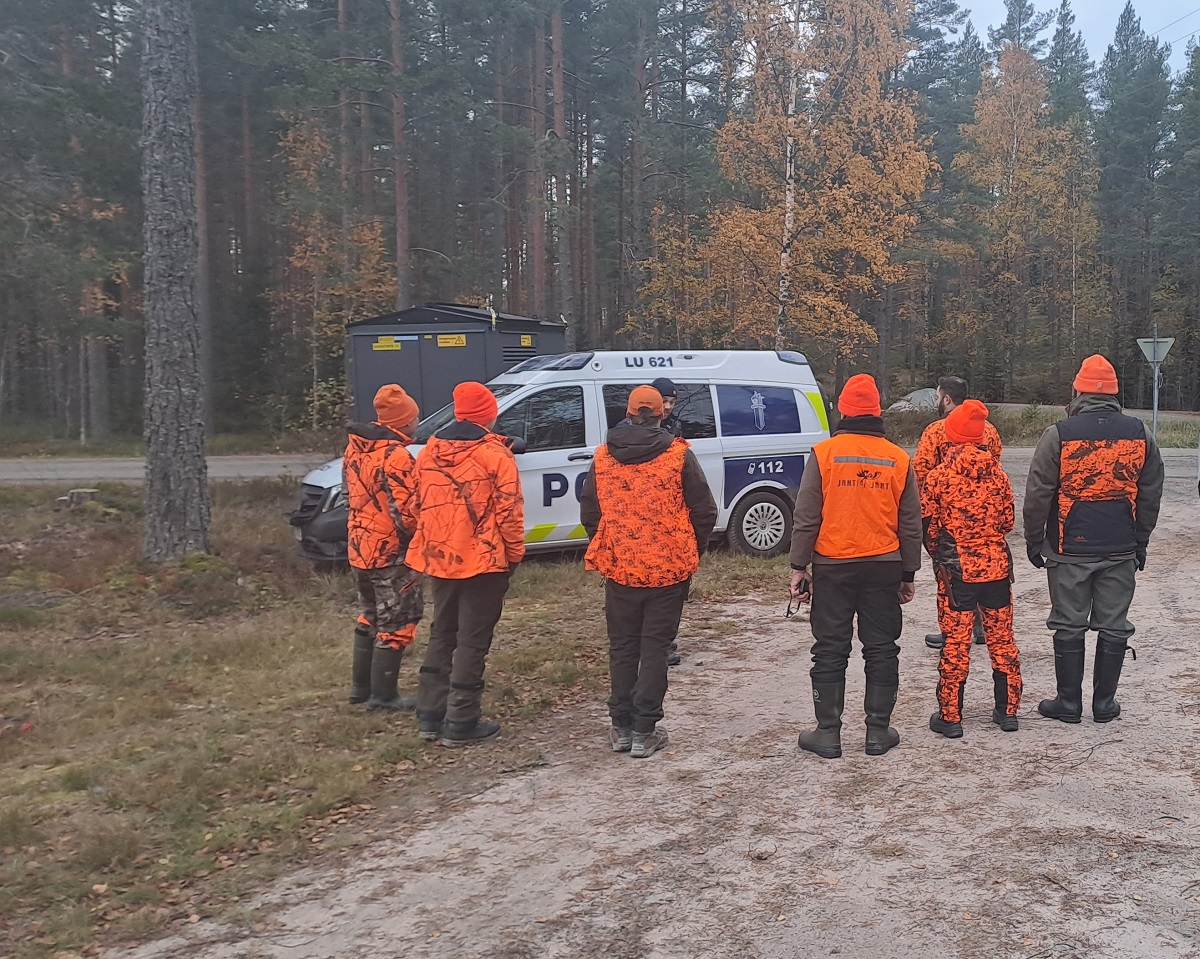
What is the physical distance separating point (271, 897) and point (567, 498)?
6.23m

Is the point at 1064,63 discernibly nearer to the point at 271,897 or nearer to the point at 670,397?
the point at 670,397

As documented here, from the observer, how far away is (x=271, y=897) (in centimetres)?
398

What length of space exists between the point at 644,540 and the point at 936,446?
216 centimetres

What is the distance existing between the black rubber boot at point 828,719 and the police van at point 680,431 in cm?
479

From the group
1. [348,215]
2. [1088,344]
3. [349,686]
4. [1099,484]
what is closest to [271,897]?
[349,686]

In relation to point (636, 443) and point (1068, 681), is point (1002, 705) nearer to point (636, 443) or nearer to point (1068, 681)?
point (1068, 681)

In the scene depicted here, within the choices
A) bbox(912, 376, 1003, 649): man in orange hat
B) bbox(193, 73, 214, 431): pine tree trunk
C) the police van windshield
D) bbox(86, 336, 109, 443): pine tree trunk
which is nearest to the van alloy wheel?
the police van windshield

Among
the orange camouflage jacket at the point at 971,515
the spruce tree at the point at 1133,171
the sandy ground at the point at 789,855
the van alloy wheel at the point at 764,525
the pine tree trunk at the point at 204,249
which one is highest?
the spruce tree at the point at 1133,171

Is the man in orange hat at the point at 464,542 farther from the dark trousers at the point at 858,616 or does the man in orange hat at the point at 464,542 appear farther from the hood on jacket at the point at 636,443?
the dark trousers at the point at 858,616

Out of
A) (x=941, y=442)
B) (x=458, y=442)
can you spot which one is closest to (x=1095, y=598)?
(x=941, y=442)

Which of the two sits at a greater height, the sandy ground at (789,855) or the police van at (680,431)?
the police van at (680,431)

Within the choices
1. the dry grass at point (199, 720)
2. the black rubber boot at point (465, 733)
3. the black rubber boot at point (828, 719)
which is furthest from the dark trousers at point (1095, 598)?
the black rubber boot at point (465, 733)

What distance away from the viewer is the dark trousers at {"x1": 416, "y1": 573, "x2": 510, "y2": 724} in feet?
18.2

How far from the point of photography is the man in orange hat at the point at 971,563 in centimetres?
550
